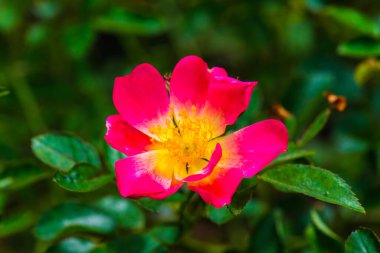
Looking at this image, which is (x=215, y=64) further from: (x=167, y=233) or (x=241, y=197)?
(x=241, y=197)

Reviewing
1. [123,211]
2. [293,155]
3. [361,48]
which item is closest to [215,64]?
A: [361,48]

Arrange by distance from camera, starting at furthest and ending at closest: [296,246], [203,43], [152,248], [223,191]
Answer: [203,43]
[296,246]
[152,248]
[223,191]

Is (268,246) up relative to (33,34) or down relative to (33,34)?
down

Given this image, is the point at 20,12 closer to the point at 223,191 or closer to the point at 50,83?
the point at 50,83

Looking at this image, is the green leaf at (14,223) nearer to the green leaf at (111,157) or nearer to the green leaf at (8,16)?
the green leaf at (111,157)

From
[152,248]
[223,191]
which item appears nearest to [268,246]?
[152,248]

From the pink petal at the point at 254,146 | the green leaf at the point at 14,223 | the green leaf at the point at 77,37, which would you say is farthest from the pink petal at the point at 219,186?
the green leaf at the point at 77,37

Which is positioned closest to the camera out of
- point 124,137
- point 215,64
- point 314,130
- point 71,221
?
point 124,137
